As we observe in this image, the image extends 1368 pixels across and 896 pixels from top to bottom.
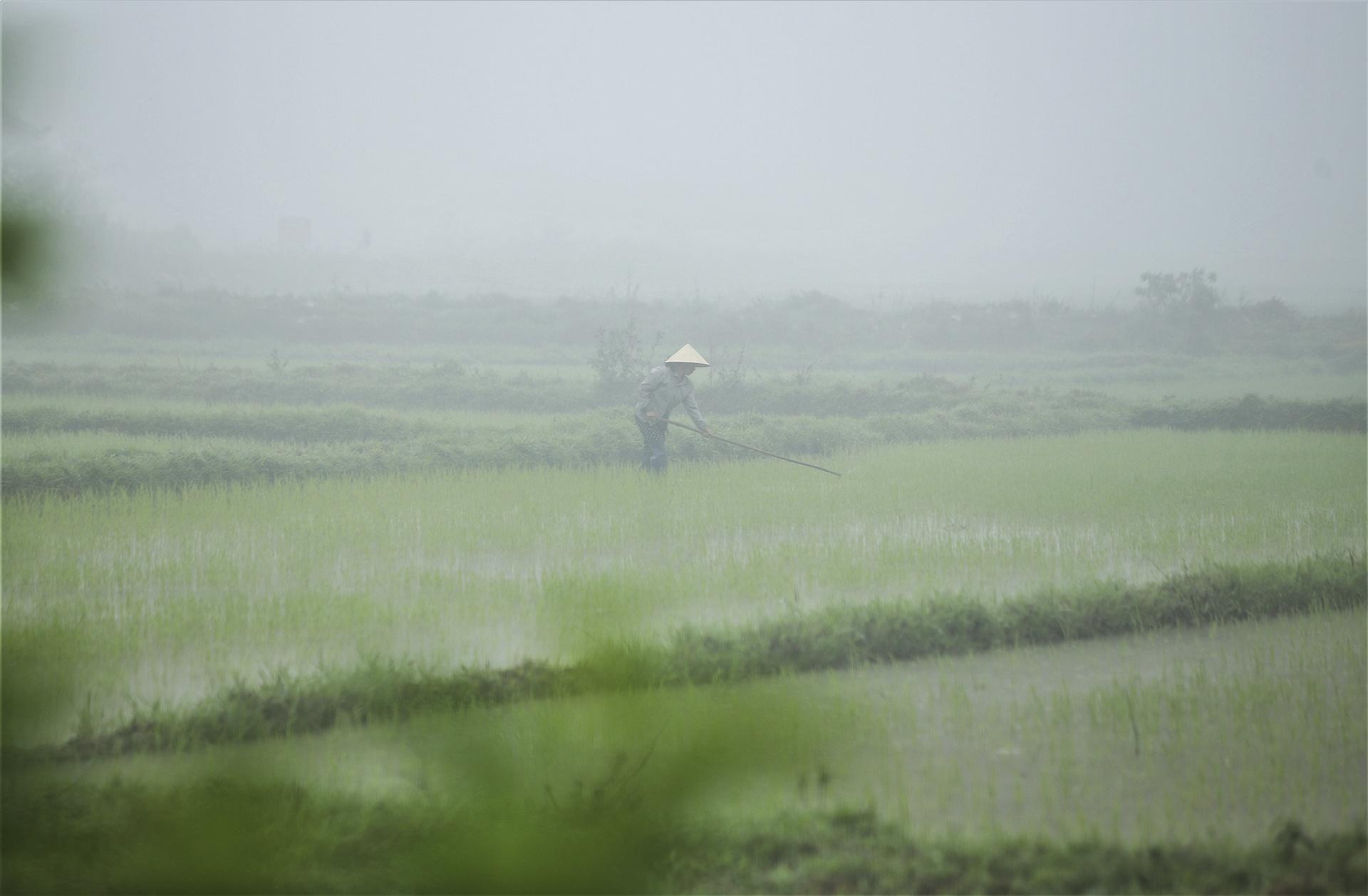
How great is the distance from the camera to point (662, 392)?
22.1ft

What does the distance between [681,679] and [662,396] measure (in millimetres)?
3660

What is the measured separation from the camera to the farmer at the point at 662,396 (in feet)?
21.7

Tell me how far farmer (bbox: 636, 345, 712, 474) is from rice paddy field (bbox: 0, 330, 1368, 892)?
349 mm

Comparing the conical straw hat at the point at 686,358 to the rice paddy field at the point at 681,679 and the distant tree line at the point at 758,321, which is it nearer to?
the rice paddy field at the point at 681,679

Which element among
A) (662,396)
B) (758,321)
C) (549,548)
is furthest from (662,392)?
(758,321)

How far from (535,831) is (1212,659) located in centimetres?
311

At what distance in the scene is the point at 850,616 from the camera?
3.66 metres

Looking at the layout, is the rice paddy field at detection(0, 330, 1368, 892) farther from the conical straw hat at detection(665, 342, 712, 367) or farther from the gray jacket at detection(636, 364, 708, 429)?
the conical straw hat at detection(665, 342, 712, 367)

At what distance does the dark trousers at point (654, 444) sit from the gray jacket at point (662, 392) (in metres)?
0.06

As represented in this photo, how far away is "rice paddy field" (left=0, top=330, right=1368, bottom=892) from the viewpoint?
55.1 inches

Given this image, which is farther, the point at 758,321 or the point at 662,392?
the point at 758,321

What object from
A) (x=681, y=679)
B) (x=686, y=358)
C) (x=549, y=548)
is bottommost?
(x=681, y=679)

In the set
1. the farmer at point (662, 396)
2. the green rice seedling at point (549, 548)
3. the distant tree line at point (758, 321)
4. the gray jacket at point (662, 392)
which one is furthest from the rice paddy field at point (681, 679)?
the distant tree line at point (758, 321)

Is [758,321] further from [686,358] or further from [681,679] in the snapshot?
[681,679]
